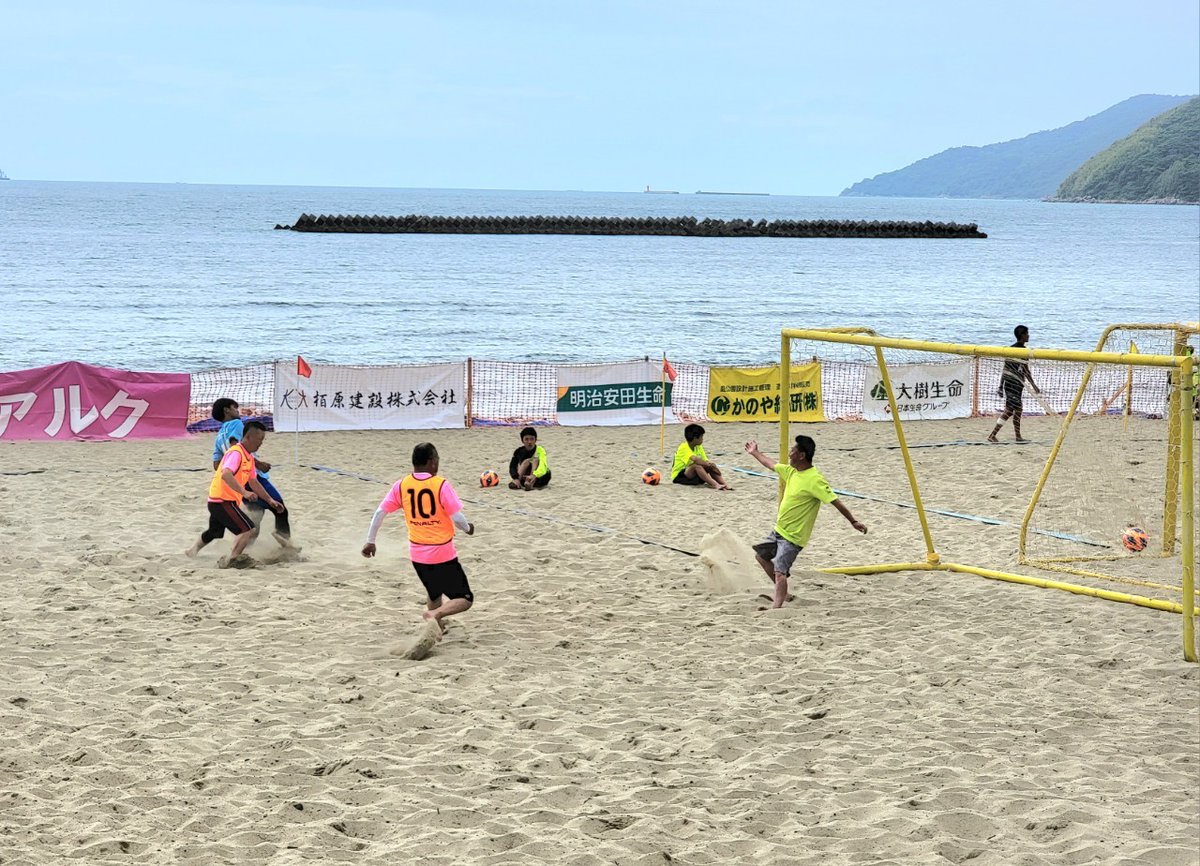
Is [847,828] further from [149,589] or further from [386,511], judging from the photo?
[149,589]

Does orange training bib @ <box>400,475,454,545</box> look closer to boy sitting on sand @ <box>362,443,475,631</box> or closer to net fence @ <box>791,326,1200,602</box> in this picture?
boy sitting on sand @ <box>362,443,475,631</box>

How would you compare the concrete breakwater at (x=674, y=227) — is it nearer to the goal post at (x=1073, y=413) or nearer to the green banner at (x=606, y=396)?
the green banner at (x=606, y=396)

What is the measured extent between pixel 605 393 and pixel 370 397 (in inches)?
156

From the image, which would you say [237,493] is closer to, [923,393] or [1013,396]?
[1013,396]

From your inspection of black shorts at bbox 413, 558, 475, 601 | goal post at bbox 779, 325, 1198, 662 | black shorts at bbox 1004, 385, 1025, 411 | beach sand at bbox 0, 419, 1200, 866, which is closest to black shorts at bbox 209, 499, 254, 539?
beach sand at bbox 0, 419, 1200, 866

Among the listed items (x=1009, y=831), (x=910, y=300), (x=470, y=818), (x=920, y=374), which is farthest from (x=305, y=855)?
(x=910, y=300)

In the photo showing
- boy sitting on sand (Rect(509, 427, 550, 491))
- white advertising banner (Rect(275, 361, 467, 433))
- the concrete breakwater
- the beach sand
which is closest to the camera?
the beach sand

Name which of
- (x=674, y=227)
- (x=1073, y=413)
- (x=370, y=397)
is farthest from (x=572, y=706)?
(x=674, y=227)

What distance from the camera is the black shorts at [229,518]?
34.9 feet

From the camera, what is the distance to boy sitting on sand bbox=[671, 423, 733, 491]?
50.1ft

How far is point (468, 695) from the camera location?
7.86 metres

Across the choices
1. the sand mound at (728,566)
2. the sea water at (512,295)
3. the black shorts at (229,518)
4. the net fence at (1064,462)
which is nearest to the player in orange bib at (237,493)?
the black shorts at (229,518)

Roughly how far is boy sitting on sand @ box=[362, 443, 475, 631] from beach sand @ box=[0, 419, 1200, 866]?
408 millimetres

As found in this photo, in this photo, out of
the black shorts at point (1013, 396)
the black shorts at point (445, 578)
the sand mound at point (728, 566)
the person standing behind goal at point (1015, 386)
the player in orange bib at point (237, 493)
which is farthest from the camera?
the black shorts at point (1013, 396)
